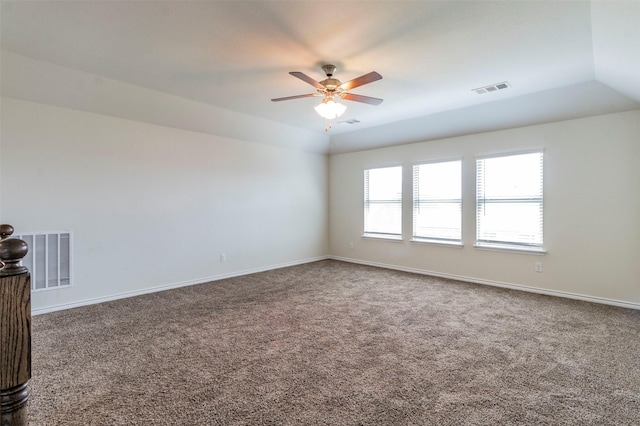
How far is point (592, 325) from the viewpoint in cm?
337

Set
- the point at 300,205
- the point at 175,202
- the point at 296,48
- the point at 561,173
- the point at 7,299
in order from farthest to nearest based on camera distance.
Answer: the point at 300,205
the point at 175,202
the point at 561,173
the point at 296,48
the point at 7,299

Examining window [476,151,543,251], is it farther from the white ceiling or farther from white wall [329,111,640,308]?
the white ceiling

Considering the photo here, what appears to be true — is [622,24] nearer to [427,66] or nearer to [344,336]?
[427,66]

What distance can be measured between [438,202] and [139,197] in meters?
4.83

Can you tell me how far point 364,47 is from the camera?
2982 millimetres

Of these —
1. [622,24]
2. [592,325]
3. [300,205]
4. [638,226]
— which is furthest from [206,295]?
[638,226]

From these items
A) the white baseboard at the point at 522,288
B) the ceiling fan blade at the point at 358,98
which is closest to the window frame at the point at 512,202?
the white baseboard at the point at 522,288

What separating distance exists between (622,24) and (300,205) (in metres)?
5.38

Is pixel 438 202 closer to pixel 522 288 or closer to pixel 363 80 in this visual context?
pixel 522 288

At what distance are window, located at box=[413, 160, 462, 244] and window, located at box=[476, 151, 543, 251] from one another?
1.15 ft

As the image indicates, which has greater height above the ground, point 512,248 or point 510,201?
point 510,201

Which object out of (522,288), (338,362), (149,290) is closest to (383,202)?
(522,288)

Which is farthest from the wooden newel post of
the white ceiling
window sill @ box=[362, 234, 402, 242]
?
window sill @ box=[362, 234, 402, 242]

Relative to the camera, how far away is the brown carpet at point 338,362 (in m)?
1.99
